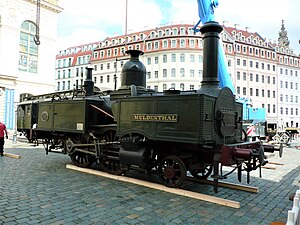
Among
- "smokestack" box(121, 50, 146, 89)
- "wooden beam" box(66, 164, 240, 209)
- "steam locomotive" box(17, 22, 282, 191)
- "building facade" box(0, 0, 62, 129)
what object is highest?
"building facade" box(0, 0, 62, 129)

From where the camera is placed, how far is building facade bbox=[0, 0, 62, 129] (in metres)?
23.7

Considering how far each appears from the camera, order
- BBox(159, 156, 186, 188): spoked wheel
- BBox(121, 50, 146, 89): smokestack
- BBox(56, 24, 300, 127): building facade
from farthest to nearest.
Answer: BBox(56, 24, 300, 127): building facade → BBox(121, 50, 146, 89): smokestack → BBox(159, 156, 186, 188): spoked wheel

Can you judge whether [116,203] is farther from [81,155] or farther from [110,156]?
[81,155]

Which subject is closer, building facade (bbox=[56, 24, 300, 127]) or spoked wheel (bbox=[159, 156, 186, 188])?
spoked wheel (bbox=[159, 156, 186, 188])

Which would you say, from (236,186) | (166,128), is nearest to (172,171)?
(166,128)

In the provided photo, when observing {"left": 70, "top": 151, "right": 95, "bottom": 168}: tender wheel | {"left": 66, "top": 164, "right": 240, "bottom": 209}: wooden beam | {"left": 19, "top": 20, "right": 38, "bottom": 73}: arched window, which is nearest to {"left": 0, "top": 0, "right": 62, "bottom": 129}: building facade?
{"left": 19, "top": 20, "right": 38, "bottom": 73}: arched window

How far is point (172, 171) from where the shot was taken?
5938 millimetres

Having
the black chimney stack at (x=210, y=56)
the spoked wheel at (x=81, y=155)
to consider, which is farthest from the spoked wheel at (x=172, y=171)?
the spoked wheel at (x=81, y=155)

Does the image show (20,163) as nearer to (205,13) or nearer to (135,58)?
(135,58)

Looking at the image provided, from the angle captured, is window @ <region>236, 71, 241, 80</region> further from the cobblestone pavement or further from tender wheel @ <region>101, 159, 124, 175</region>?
tender wheel @ <region>101, 159, 124, 175</region>

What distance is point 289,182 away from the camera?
23.9ft

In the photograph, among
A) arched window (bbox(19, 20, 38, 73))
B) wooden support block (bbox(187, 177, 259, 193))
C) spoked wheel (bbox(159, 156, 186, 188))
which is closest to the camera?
spoked wheel (bbox(159, 156, 186, 188))

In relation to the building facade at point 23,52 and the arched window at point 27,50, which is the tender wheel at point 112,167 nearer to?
the building facade at point 23,52

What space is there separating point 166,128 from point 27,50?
25.1m
